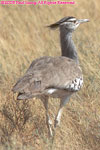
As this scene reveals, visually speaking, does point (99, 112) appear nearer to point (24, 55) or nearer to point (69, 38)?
point (69, 38)

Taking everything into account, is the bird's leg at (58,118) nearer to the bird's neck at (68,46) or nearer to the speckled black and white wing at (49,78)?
the speckled black and white wing at (49,78)

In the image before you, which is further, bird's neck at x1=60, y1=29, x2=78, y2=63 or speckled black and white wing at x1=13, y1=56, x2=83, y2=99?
bird's neck at x1=60, y1=29, x2=78, y2=63

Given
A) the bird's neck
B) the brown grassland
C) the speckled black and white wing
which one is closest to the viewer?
the speckled black and white wing

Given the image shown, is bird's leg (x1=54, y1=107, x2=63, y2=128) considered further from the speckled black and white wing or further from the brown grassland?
the speckled black and white wing

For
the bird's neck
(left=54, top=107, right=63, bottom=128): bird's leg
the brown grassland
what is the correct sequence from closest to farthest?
the brown grassland → (left=54, top=107, right=63, bottom=128): bird's leg → the bird's neck

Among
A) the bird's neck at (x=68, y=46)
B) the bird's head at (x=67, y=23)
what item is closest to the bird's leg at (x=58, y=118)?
the bird's neck at (x=68, y=46)

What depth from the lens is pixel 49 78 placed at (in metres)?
3.54

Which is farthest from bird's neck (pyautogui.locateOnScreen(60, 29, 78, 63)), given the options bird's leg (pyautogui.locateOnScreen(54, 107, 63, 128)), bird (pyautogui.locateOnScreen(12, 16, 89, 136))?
bird's leg (pyautogui.locateOnScreen(54, 107, 63, 128))

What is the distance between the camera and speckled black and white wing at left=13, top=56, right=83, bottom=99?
3402mm

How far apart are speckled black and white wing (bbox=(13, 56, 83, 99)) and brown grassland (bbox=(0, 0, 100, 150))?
388 millimetres

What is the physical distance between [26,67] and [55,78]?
5.86 feet

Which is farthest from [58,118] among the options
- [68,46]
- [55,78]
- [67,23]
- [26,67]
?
[26,67]

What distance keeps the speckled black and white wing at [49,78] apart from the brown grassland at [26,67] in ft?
1.27

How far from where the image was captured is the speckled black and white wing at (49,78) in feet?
11.2
